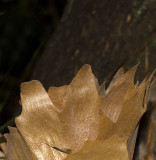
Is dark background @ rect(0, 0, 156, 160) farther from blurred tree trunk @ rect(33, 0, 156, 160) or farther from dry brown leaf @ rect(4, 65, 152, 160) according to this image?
dry brown leaf @ rect(4, 65, 152, 160)

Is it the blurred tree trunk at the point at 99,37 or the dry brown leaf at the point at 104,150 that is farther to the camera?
the blurred tree trunk at the point at 99,37

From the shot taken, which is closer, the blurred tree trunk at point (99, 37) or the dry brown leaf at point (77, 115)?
the dry brown leaf at point (77, 115)

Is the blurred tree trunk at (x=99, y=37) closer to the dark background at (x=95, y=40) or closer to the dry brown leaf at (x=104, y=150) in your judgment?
the dark background at (x=95, y=40)

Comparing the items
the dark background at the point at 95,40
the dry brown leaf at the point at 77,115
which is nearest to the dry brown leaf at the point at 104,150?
the dry brown leaf at the point at 77,115

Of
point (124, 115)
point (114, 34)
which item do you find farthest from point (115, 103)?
point (114, 34)

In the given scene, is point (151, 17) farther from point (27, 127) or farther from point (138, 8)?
point (27, 127)

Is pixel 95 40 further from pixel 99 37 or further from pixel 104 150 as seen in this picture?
pixel 104 150
